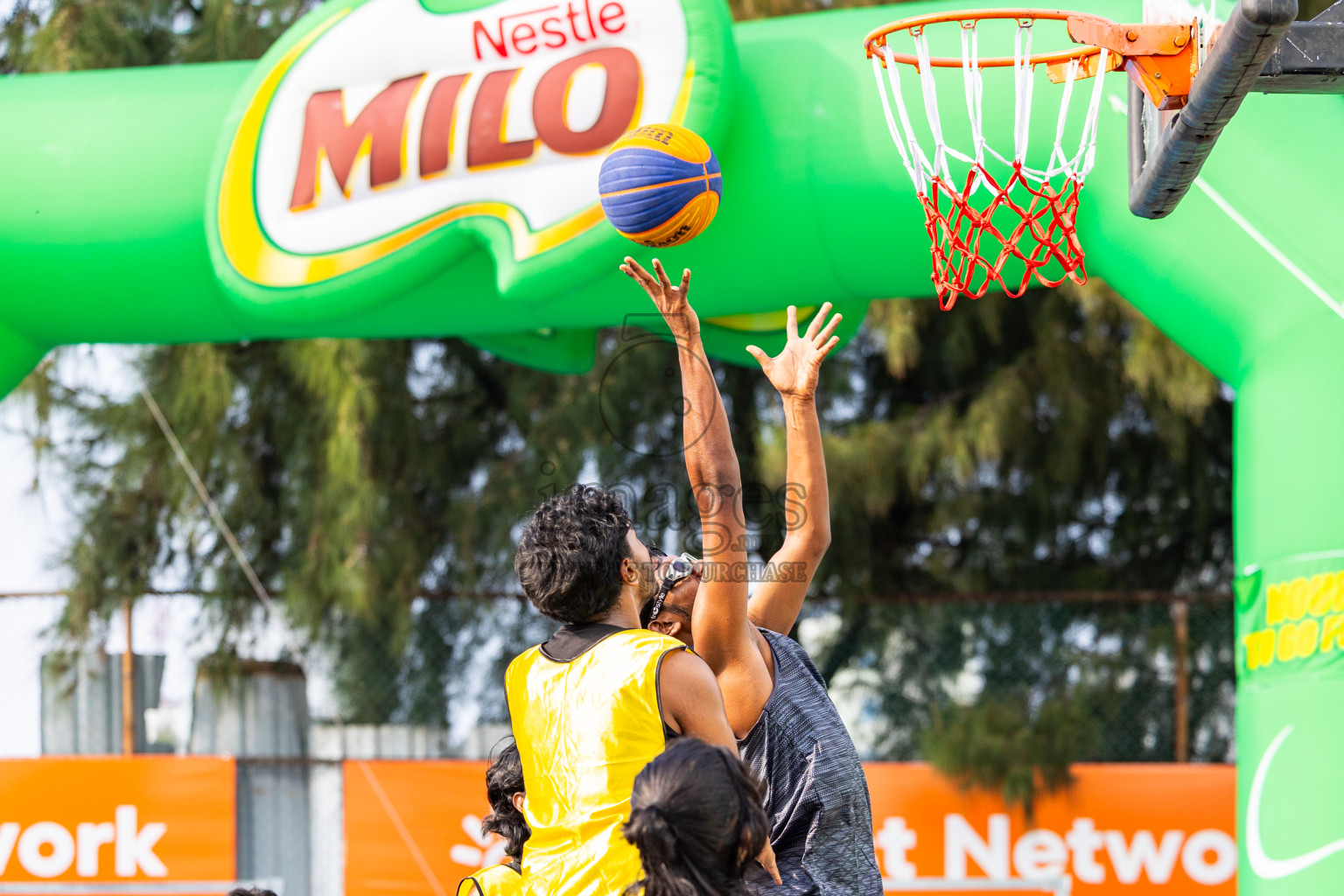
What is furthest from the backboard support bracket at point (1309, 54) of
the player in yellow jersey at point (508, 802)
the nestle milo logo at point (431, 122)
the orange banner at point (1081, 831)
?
the orange banner at point (1081, 831)

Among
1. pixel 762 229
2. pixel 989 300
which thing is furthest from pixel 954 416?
pixel 762 229

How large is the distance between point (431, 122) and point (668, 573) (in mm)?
2626

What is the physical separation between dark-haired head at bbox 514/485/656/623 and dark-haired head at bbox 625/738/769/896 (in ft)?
1.12

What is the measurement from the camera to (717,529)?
2.17m

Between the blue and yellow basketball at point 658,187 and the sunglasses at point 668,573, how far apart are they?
1.37 meters

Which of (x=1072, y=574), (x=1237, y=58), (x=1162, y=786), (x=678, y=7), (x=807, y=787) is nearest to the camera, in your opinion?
(x=807, y=787)

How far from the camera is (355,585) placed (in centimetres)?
648

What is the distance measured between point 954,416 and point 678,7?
9.60 ft

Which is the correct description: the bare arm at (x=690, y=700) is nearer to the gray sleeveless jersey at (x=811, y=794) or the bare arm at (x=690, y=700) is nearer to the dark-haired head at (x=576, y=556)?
the dark-haired head at (x=576, y=556)

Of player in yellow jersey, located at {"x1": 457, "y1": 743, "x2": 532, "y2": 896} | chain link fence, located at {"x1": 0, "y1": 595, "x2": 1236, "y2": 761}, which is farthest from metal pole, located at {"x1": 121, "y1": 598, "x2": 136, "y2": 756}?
player in yellow jersey, located at {"x1": 457, "y1": 743, "x2": 532, "y2": 896}

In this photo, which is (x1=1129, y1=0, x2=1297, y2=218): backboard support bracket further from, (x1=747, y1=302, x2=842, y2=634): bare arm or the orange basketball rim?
(x1=747, y1=302, x2=842, y2=634): bare arm

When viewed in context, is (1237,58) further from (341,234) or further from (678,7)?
Answer: (341,234)

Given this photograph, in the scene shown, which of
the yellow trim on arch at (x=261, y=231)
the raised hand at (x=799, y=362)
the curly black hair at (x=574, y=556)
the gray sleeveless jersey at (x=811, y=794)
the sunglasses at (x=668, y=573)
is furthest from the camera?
the yellow trim on arch at (x=261, y=231)

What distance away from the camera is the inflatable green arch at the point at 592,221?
3.79m
